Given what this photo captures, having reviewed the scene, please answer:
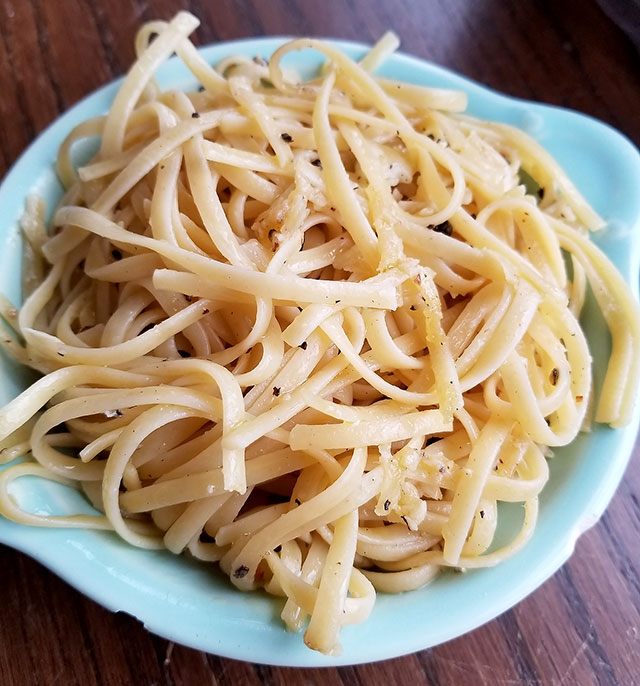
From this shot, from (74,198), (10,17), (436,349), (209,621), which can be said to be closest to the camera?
(209,621)

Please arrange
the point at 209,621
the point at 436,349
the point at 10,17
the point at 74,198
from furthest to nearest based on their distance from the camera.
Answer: the point at 10,17
the point at 74,198
the point at 436,349
the point at 209,621

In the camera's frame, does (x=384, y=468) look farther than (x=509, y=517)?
No

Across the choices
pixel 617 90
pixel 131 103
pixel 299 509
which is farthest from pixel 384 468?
pixel 617 90

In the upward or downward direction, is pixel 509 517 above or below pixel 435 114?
below

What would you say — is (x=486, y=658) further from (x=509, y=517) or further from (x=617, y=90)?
(x=617, y=90)

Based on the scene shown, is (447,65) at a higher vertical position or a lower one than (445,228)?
higher

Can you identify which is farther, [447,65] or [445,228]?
[447,65]

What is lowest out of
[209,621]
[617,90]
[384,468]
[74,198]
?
[209,621]
